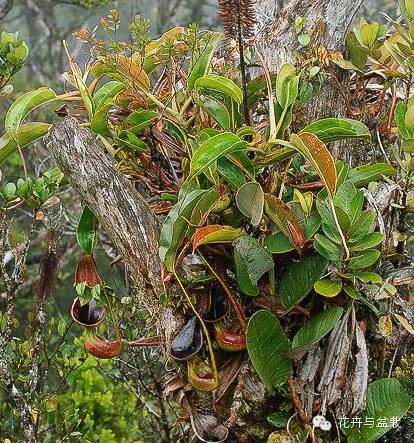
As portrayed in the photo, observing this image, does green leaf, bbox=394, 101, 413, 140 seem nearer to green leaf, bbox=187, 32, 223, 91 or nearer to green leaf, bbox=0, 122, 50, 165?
green leaf, bbox=187, 32, 223, 91

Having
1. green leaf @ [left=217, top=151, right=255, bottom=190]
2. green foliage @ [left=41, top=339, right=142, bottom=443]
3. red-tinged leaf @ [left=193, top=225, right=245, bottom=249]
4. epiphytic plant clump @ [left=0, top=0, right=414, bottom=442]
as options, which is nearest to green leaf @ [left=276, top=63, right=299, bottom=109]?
epiphytic plant clump @ [left=0, top=0, right=414, bottom=442]

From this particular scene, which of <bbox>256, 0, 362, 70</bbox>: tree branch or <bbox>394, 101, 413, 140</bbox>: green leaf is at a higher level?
<bbox>256, 0, 362, 70</bbox>: tree branch

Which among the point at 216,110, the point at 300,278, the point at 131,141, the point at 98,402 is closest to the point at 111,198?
the point at 131,141

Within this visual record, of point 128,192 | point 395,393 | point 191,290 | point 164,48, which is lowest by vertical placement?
point 395,393

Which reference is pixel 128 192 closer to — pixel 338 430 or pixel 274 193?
pixel 274 193

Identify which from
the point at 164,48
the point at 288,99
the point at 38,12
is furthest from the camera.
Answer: the point at 38,12

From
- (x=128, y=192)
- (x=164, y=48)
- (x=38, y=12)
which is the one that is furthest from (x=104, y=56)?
(x=38, y=12)

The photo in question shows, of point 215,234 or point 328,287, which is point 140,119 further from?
point 328,287

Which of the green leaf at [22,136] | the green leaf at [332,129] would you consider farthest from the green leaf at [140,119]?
the green leaf at [332,129]
